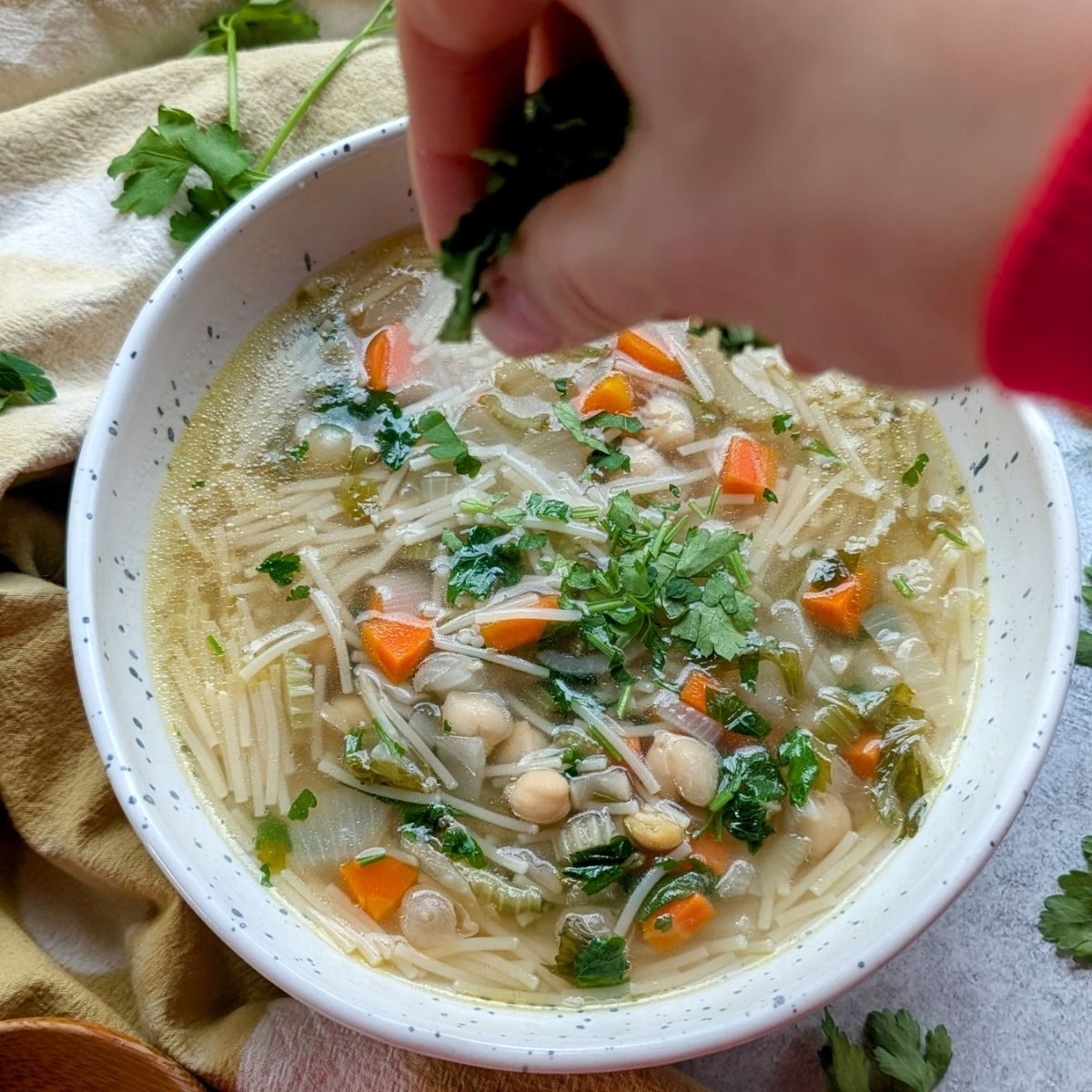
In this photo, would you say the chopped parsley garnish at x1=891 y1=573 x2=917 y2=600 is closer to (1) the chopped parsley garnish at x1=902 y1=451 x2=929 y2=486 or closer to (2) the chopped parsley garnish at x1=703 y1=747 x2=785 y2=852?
(1) the chopped parsley garnish at x1=902 y1=451 x2=929 y2=486

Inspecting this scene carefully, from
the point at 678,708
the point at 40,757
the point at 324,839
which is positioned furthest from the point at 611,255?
the point at 40,757

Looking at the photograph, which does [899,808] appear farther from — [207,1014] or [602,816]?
[207,1014]

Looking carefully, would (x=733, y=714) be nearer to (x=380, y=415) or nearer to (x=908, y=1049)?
(x=908, y=1049)

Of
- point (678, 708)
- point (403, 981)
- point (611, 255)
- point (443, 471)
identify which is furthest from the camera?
point (443, 471)

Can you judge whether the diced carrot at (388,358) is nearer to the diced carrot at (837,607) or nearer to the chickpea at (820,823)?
the diced carrot at (837,607)

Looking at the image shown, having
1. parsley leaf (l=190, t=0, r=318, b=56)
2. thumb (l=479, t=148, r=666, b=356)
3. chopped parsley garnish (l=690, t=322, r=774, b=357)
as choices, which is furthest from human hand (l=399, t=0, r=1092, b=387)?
parsley leaf (l=190, t=0, r=318, b=56)
